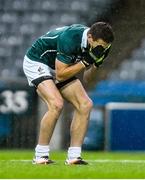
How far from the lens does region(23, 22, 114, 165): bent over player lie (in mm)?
8250

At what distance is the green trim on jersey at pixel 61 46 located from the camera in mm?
8242

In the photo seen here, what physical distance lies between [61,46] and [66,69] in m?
0.22

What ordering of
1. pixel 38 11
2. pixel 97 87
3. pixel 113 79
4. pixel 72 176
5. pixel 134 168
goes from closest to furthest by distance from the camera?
pixel 72 176 → pixel 134 168 → pixel 97 87 → pixel 113 79 → pixel 38 11

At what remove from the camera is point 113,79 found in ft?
58.3

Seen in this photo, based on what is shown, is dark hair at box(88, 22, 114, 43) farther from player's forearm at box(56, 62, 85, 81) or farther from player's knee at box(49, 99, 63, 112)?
player's knee at box(49, 99, 63, 112)

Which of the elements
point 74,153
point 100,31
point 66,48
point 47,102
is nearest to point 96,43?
point 100,31

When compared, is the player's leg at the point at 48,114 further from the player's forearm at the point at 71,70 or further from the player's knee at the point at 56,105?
the player's forearm at the point at 71,70

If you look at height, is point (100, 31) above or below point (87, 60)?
above

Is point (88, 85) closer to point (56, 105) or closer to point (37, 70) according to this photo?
point (37, 70)

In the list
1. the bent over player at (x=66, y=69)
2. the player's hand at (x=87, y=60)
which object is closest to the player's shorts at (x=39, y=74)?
the bent over player at (x=66, y=69)

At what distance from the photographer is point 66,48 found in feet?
27.0

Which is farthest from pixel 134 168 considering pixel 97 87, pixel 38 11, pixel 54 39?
pixel 38 11

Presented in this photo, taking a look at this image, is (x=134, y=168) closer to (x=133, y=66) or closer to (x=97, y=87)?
(x=97, y=87)

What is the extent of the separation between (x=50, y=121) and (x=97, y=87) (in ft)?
27.2
